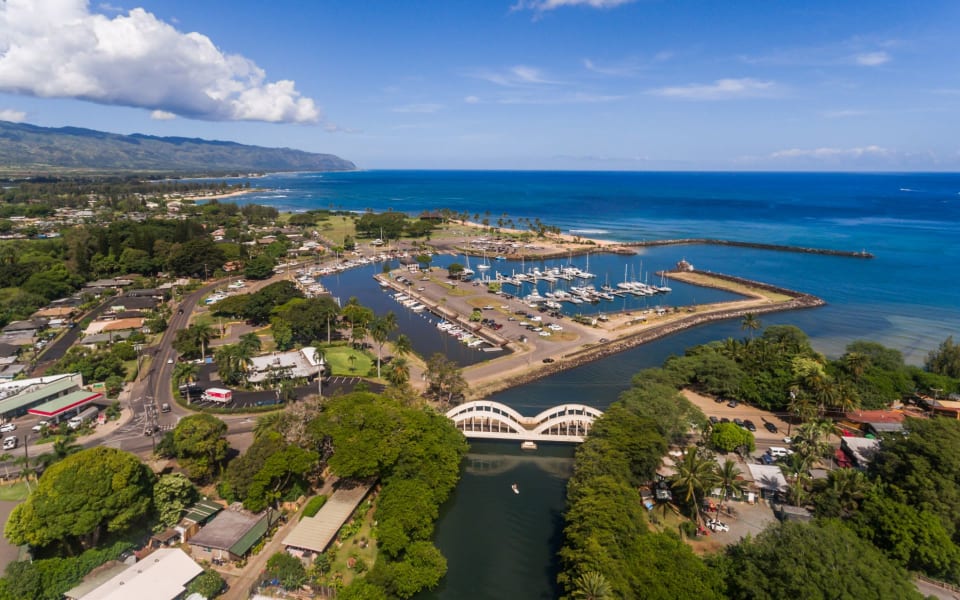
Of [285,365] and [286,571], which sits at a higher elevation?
[285,365]

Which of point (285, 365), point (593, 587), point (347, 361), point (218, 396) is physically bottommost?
point (218, 396)

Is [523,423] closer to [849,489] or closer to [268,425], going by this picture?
[268,425]

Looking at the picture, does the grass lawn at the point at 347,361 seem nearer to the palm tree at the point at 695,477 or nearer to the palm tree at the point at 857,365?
the palm tree at the point at 695,477

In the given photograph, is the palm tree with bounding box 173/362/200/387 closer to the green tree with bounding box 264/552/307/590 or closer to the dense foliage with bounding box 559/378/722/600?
the green tree with bounding box 264/552/307/590

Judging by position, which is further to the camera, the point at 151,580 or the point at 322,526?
the point at 322,526

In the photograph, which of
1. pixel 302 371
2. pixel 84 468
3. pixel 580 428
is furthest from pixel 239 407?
pixel 580 428

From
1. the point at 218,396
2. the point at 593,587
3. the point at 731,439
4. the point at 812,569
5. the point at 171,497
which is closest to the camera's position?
the point at 812,569

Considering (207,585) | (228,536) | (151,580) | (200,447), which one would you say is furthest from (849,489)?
(200,447)
